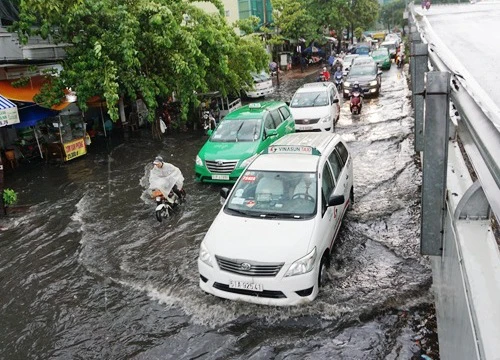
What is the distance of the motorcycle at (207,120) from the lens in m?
18.6

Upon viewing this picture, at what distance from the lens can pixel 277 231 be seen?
6305 mm

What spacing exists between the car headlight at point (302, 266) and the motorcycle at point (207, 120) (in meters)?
13.2

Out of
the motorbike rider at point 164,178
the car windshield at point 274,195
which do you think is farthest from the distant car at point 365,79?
the car windshield at point 274,195

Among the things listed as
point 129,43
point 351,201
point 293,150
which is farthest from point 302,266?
point 129,43

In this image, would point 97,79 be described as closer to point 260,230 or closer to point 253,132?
point 253,132

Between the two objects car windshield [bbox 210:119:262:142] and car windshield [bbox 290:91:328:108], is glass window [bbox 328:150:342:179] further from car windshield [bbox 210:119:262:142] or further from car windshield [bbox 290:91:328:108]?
car windshield [bbox 290:91:328:108]

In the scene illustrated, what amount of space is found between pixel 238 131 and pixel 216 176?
172 cm

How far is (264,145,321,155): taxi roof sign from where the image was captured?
7852mm

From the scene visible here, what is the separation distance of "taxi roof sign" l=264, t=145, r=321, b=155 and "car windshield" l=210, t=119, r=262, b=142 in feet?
13.0

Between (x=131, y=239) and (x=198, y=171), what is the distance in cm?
315

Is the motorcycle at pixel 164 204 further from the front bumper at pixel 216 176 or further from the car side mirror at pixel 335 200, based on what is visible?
the car side mirror at pixel 335 200

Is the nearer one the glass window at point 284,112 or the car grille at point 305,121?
the glass window at point 284,112

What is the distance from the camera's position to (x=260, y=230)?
6355mm

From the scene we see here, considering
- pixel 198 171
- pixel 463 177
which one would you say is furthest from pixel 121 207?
pixel 463 177
